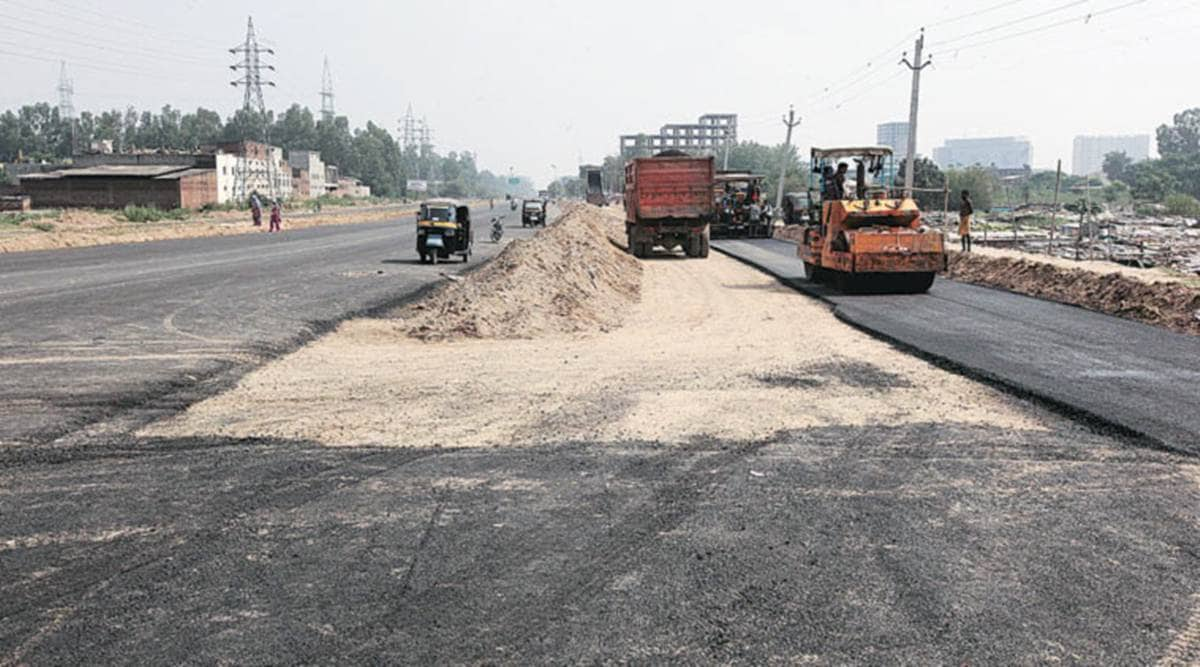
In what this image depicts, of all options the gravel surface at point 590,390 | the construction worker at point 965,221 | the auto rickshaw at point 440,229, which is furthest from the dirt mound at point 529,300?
the construction worker at point 965,221

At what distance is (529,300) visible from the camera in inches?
608

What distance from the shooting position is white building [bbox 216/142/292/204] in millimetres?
89438

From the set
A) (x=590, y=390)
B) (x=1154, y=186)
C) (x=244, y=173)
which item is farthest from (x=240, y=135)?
(x=590, y=390)

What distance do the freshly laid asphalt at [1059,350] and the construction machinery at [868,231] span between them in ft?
1.82

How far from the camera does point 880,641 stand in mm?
4035

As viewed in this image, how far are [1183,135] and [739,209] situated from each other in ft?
648

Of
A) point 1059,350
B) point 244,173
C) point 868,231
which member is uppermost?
point 244,173

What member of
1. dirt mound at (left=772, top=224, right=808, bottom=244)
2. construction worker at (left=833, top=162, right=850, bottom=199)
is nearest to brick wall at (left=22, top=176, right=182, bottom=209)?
dirt mound at (left=772, top=224, right=808, bottom=244)

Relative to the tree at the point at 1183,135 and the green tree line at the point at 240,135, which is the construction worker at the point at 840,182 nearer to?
the green tree line at the point at 240,135

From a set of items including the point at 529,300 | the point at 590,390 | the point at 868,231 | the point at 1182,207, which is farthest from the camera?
the point at 1182,207

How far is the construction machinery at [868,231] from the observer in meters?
17.4

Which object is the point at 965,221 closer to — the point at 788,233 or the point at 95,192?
the point at 788,233

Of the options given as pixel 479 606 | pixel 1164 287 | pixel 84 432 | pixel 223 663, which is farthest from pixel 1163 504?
pixel 1164 287

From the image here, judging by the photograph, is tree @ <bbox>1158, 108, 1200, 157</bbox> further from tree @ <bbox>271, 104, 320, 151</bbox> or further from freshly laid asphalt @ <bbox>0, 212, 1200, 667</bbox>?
freshly laid asphalt @ <bbox>0, 212, 1200, 667</bbox>
